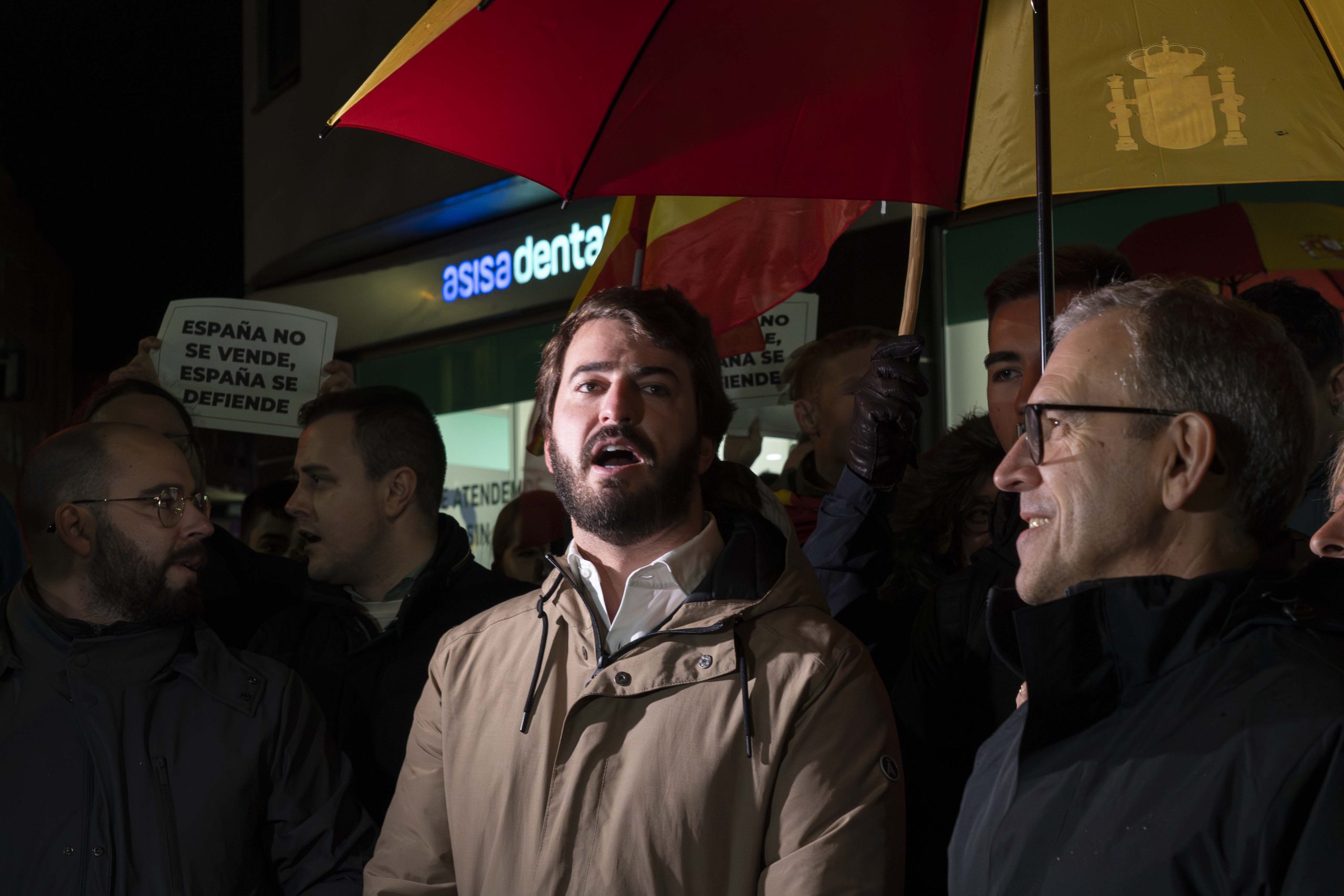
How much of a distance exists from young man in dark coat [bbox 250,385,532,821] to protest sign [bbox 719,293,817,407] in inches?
63.2

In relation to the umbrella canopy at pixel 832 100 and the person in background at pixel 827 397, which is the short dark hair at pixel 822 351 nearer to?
the person in background at pixel 827 397

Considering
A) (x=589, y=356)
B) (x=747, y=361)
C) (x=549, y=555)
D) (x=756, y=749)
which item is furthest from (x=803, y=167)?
(x=747, y=361)

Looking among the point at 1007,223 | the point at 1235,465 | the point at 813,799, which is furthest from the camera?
the point at 1007,223

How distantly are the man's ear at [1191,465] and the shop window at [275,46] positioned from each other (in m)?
9.78

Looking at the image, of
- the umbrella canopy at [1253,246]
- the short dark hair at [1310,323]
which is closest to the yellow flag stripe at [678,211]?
the umbrella canopy at [1253,246]

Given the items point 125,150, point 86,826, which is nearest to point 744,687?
point 86,826

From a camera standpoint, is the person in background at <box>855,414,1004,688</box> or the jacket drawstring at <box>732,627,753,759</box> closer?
the jacket drawstring at <box>732,627,753,759</box>

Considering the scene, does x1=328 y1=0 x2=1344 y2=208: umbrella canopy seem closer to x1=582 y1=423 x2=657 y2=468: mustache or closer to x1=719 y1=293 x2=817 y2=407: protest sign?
x1=582 y1=423 x2=657 y2=468: mustache

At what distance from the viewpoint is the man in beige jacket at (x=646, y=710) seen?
2238mm

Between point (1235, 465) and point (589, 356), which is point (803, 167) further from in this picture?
point (1235, 465)

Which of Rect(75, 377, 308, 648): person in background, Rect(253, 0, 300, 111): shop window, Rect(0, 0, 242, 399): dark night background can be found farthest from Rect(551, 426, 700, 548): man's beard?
Rect(253, 0, 300, 111): shop window

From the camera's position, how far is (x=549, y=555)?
8.95 ft

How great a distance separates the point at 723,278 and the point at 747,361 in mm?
1447

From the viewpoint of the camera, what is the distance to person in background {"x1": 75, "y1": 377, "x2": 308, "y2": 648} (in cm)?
396
